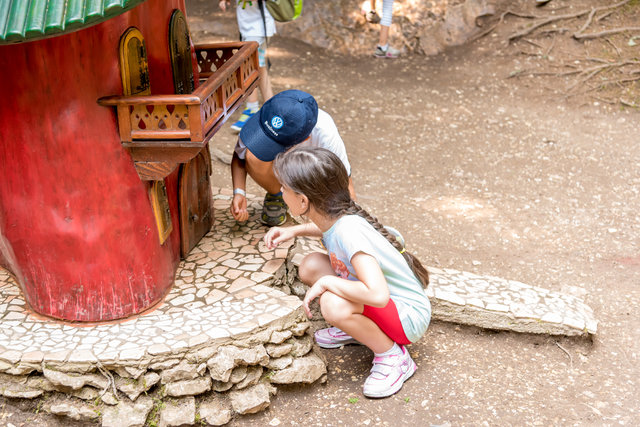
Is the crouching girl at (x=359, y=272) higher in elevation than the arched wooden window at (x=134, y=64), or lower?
lower

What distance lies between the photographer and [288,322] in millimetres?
2994

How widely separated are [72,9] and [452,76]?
601 centimetres

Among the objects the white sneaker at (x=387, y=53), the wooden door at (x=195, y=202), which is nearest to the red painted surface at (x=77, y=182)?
the wooden door at (x=195, y=202)

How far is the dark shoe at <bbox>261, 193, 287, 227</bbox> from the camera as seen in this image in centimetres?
382

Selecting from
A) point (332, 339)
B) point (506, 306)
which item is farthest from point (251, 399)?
point (506, 306)

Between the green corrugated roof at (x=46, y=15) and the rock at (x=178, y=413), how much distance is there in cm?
157

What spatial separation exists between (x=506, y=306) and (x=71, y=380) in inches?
84.8

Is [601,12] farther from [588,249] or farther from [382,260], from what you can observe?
[382,260]

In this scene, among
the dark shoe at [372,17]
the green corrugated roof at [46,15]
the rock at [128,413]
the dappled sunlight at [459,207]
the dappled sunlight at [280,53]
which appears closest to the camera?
the green corrugated roof at [46,15]

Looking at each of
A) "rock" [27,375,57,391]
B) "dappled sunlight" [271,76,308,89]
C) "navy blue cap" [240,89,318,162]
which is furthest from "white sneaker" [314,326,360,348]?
"dappled sunlight" [271,76,308,89]

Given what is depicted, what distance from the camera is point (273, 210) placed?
3826 millimetres

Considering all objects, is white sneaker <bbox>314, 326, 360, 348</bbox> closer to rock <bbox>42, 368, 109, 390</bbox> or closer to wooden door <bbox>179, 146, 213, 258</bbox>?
wooden door <bbox>179, 146, 213, 258</bbox>

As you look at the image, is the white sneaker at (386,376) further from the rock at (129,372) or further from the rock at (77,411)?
the rock at (77,411)

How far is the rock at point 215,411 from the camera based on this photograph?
280cm
